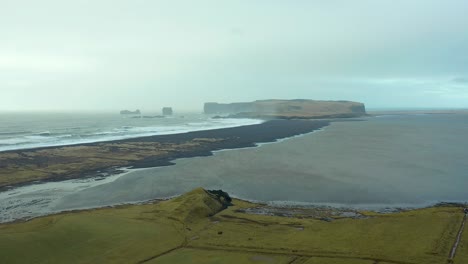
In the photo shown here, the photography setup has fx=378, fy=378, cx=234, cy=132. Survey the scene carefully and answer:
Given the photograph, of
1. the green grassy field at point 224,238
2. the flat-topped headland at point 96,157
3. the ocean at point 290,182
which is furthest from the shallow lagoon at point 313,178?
the green grassy field at point 224,238

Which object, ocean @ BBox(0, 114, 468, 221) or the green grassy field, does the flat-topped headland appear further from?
the green grassy field

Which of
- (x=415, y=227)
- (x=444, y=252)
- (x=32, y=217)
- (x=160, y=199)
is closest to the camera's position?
(x=444, y=252)

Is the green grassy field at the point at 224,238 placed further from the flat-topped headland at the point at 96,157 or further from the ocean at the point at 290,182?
the flat-topped headland at the point at 96,157

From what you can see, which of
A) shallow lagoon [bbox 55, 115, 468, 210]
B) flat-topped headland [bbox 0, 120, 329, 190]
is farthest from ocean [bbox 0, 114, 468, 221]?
flat-topped headland [bbox 0, 120, 329, 190]

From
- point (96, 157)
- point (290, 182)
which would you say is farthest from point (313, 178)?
point (96, 157)

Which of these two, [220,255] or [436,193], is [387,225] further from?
[436,193]

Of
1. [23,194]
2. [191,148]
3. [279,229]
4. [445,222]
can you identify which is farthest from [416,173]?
[23,194]

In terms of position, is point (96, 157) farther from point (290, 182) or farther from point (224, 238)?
point (224, 238)
